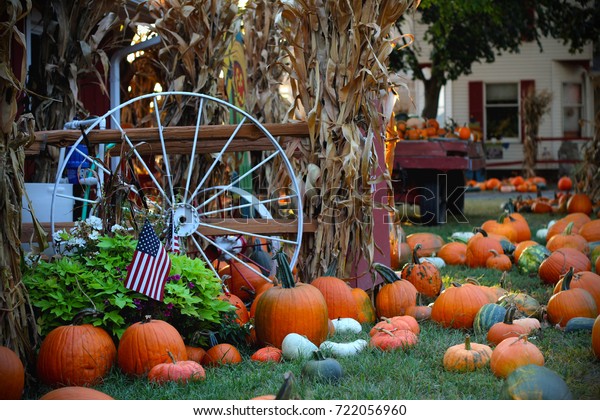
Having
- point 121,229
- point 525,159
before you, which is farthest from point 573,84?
point 121,229

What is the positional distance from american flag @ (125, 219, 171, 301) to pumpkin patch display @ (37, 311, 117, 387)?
0.90 ft

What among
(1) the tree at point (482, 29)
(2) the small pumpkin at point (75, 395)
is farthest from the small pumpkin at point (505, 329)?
(1) the tree at point (482, 29)

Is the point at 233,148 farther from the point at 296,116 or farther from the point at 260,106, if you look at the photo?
the point at 260,106

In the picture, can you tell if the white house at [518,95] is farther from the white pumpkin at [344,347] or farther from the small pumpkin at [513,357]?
the small pumpkin at [513,357]

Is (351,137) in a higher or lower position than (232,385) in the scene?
higher

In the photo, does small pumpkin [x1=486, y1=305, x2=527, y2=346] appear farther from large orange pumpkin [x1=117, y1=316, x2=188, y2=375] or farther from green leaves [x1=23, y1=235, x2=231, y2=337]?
large orange pumpkin [x1=117, y1=316, x2=188, y2=375]

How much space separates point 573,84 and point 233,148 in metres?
23.2

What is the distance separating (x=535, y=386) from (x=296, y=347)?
4.12 ft

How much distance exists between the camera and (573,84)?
25.8 metres

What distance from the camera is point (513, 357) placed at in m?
3.30

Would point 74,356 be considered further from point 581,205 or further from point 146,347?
point 581,205

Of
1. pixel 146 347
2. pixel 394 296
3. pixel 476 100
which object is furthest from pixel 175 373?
pixel 476 100

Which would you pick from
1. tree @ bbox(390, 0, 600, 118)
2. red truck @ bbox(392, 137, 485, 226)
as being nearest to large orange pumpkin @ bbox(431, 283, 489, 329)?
red truck @ bbox(392, 137, 485, 226)
